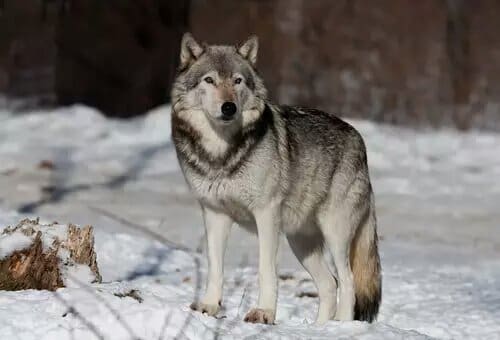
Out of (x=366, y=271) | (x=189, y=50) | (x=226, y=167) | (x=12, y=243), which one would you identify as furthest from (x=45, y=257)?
(x=366, y=271)

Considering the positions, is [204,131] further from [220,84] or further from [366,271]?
[366,271]

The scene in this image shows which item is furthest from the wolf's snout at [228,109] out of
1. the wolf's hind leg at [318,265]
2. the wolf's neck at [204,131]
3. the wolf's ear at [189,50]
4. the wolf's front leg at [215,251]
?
the wolf's hind leg at [318,265]

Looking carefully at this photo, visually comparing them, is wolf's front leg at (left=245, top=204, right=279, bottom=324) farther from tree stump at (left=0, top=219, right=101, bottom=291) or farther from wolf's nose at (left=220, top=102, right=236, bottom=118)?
tree stump at (left=0, top=219, right=101, bottom=291)

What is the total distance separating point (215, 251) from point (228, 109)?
801 mm

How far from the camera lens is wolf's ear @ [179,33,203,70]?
597 centimetres

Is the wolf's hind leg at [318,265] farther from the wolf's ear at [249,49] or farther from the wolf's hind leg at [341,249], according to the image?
the wolf's ear at [249,49]

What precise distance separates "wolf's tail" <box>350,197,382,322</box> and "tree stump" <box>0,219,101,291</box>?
1.70 meters

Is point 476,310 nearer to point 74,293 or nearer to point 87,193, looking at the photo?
point 74,293

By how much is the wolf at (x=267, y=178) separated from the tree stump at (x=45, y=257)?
0.65 m

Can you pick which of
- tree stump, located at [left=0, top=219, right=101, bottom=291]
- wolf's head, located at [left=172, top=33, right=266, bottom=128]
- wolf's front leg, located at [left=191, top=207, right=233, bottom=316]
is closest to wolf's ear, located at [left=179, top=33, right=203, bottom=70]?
wolf's head, located at [left=172, top=33, right=266, bottom=128]

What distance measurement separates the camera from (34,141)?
517 inches

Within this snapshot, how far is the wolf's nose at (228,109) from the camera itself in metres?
5.63

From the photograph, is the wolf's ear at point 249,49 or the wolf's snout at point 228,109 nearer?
the wolf's snout at point 228,109

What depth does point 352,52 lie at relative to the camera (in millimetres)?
14078
